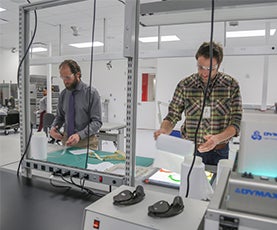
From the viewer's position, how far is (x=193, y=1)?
111cm

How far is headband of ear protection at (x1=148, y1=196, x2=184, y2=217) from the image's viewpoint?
0.63m

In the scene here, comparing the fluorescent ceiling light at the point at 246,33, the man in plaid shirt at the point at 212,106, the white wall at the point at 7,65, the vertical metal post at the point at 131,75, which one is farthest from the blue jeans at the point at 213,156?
the white wall at the point at 7,65

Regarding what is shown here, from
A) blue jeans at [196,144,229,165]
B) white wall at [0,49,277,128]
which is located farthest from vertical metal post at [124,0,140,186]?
white wall at [0,49,277,128]

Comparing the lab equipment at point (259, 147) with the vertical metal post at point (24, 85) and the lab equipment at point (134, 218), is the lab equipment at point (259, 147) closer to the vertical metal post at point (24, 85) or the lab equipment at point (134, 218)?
the lab equipment at point (134, 218)

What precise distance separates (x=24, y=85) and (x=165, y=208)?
44.1 inches

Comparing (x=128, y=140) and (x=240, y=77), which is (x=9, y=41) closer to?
(x=240, y=77)

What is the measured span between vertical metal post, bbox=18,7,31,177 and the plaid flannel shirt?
0.89m

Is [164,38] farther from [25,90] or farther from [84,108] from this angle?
[25,90]

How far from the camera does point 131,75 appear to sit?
0.98m

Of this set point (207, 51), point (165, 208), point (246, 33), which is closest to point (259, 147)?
point (165, 208)

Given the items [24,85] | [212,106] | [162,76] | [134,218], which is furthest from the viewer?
[162,76]

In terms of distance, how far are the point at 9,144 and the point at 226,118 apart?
5.38m

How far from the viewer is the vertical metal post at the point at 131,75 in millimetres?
964

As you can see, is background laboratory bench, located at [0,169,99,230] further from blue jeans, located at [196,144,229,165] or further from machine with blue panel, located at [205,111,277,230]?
blue jeans, located at [196,144,229,165]
